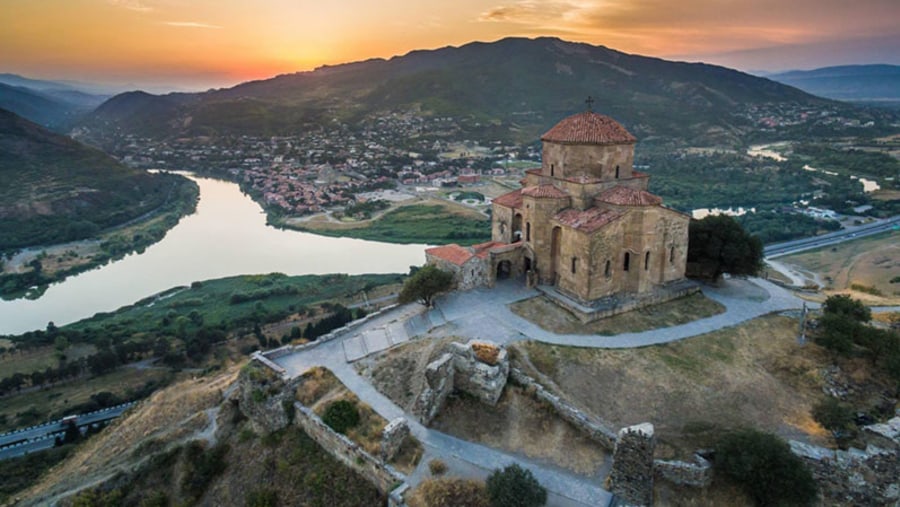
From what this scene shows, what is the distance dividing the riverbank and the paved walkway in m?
40.6

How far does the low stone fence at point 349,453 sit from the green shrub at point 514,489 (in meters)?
2.16

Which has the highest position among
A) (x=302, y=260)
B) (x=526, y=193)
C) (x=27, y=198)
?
(x=526, y=193)

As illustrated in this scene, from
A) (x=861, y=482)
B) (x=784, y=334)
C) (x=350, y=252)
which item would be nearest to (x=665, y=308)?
(x=784, y=334)

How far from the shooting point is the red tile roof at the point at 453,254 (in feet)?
65.9

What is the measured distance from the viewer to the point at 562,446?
12375 mm

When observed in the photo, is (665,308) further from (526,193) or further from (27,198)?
(27,198)

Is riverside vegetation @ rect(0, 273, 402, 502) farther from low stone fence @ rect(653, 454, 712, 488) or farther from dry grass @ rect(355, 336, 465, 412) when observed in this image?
low stone fence @ rect(653, 454, 712, 488)

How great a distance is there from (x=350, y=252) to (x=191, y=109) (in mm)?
139454

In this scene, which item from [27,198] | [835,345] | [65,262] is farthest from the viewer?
[27,198]

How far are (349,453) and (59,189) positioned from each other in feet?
233

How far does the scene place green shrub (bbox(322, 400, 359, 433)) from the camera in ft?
43.4

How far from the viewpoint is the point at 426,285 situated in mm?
18859

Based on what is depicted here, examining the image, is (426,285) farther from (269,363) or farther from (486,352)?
(269,363)

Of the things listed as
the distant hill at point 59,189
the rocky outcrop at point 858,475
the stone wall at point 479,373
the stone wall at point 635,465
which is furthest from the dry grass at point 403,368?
the distant hill at point 59,189
